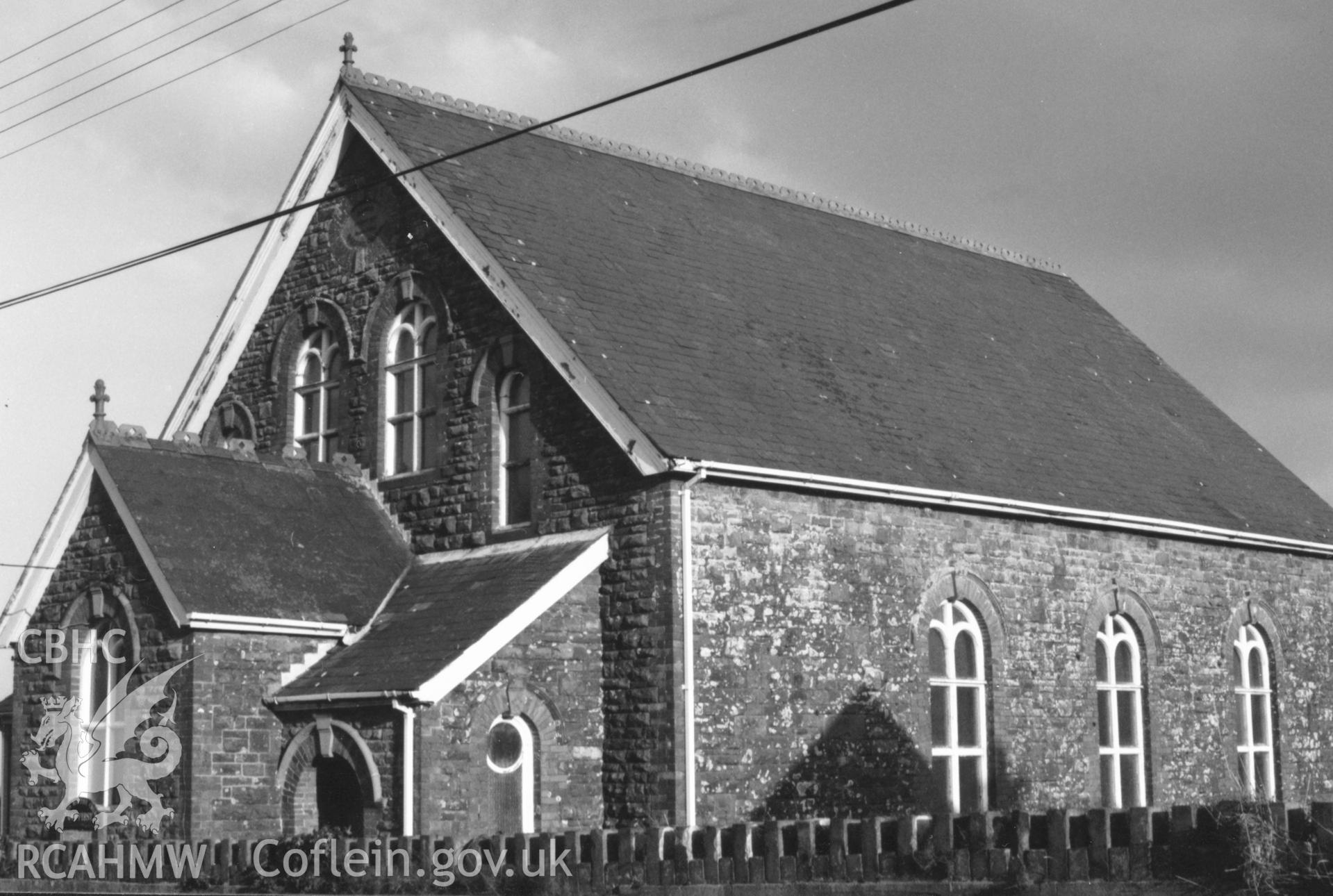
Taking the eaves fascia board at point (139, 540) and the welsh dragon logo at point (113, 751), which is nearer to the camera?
the eaves fascia board at point (139, 540)

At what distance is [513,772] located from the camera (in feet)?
66.1

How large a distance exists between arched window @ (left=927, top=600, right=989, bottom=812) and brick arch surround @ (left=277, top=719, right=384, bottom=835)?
23.8 feet

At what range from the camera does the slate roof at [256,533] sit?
20906mm

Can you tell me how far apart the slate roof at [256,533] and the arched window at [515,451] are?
67.3 inches

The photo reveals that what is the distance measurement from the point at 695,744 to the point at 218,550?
599 cm

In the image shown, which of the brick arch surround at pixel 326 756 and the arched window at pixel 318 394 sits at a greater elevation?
the arched window at pixel 318 394

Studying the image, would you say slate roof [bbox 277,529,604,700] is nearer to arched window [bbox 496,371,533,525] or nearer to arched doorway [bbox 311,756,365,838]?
arched window [bbox 496,371,533,525]

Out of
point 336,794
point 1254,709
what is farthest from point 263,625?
point 1254,709

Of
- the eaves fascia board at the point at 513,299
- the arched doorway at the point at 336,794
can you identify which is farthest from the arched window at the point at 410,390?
the arched doorway at the point at 336,794

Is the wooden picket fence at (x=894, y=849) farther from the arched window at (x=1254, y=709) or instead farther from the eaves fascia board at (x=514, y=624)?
the arched window at (x=1254, y=709)

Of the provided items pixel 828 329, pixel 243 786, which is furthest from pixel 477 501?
pixel 828 329

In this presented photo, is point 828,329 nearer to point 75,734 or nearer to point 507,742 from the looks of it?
point 507,742

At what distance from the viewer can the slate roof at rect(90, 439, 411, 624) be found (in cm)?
2091

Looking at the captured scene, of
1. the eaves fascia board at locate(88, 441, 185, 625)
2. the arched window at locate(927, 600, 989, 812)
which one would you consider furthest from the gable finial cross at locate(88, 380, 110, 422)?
the arched window at locate(927, 600, 989, 812)
